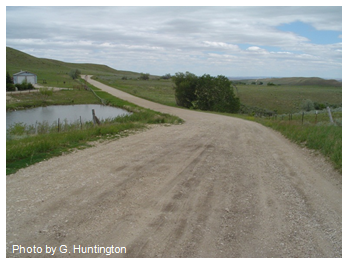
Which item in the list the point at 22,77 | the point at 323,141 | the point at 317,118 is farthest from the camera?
the point at 22,77

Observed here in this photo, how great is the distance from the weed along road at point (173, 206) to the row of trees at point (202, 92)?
27867mm

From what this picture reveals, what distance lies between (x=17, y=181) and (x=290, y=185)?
578 centimetres

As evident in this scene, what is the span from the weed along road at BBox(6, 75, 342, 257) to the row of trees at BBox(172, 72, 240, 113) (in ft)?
91.4

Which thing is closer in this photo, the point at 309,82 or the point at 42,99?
the point at 42,99

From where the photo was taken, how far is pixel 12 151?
871cm

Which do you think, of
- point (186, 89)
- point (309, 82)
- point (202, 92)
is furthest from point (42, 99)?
point (309, 82)

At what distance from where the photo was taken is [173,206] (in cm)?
589

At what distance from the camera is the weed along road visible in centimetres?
458

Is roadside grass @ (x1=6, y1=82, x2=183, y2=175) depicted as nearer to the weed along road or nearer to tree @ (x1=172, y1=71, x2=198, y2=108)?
the weed along road

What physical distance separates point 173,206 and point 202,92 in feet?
105

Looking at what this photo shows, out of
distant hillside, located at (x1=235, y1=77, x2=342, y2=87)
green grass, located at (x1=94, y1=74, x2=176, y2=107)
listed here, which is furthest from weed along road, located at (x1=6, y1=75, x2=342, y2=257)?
distant hillside, located at (x1=235, y1=77, x2=342, y2=87)

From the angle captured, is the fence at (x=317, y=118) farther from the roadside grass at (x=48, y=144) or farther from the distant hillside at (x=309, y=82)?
the distant hillside at (x=309, y=82)

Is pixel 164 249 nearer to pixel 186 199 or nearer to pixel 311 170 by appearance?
pixel 186 199

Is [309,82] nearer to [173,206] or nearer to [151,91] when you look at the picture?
[151,91]
